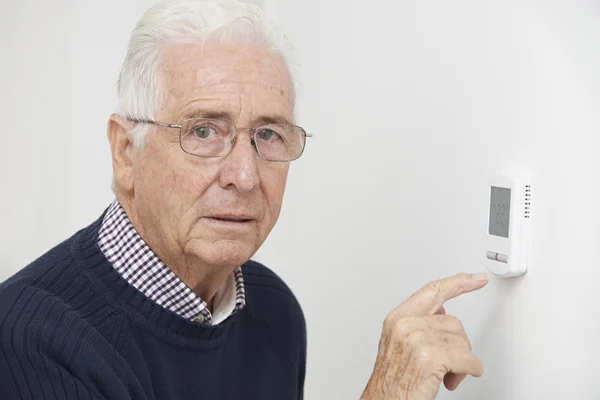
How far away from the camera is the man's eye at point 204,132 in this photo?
1267mm

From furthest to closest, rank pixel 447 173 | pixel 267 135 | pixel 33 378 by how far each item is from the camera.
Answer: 1. pixel 447 173
2. pixel 267 135
3. pixel 33 378

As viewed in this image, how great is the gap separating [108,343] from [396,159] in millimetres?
718

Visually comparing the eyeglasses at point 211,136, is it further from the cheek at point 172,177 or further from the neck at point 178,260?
the neck at point 178,260

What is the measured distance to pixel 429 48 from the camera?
1.53 m

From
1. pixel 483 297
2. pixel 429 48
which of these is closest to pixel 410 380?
pixel 483 297

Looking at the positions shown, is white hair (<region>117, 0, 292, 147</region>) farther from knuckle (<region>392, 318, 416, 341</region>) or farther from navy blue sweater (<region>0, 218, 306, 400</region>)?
knuckle (<region>392, 318, 416, 341</region>)

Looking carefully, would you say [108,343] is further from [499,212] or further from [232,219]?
[499,212]

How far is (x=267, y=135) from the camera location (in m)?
1.33

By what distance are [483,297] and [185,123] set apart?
586 mm

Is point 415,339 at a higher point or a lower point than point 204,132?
lower

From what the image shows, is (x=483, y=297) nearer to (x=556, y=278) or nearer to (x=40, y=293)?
(x=556, y=278)

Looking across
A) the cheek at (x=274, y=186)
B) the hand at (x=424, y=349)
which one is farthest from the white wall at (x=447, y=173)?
the cheek at (x=274, y=186)

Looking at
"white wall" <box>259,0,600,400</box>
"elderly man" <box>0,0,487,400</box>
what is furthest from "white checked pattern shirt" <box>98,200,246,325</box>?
"white wall" <box>259,0,600,400</box>

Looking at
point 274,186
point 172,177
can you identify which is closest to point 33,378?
point 172,177
